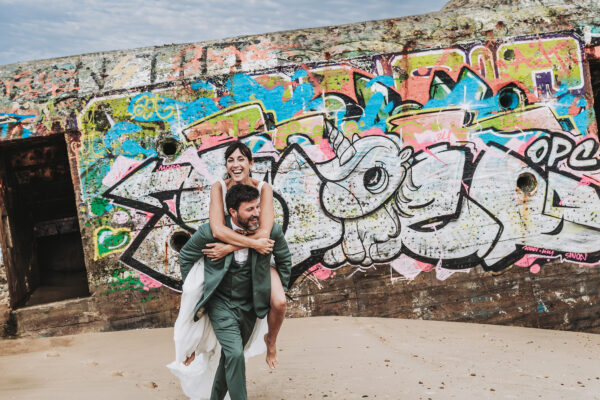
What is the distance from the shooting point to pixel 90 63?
6.92 m

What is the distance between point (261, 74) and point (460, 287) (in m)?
3.84

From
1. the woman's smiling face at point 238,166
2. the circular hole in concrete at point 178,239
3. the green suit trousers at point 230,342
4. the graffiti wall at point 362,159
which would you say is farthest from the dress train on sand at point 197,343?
the circular hole in concrete at point 178,239

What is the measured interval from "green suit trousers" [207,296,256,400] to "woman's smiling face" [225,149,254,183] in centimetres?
94

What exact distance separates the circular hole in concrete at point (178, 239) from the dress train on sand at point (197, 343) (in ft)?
8.79

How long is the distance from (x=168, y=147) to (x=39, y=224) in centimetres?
334

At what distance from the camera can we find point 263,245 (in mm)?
3658

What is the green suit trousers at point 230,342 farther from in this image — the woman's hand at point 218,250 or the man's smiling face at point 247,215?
the man's smiling face at point 247,215

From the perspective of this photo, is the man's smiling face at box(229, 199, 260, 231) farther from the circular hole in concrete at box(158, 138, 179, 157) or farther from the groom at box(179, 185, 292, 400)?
the circular hole in concrete at box(158, 138, 179, 157)

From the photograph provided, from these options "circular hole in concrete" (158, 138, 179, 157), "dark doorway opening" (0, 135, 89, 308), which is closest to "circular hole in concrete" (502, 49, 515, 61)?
"circular hole in concrete" (158, 138, 179, 157)

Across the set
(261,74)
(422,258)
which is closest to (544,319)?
(422,258)

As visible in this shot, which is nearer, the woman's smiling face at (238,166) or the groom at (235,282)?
the groom at (235,282)

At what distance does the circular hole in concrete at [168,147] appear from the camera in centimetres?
658

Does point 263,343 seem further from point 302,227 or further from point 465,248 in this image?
point 465,248

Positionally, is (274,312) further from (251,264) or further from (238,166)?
(238,166)
